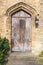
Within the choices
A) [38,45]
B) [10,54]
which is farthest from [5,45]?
[38,45]

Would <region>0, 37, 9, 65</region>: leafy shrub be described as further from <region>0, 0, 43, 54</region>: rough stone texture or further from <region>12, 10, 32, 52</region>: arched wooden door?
<region>12, 10, 32, 52</region>: arched wooden door

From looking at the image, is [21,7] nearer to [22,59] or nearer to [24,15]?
[24,15]

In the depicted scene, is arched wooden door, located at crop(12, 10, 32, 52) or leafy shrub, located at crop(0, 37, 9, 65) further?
arched wooden door, located at crop(12, 10, 32, 52)

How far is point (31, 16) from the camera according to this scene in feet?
55.4

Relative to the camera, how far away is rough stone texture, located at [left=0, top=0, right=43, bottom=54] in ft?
54.0

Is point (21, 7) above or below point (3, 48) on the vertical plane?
above

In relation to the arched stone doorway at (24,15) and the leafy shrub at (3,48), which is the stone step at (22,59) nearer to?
the leafy shrub at (3,48)

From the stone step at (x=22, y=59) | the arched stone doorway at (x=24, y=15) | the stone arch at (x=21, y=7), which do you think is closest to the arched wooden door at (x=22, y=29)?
the arched stone doorway at (x=24, y=15)

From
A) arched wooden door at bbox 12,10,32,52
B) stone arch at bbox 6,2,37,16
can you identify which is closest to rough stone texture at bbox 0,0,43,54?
stone arch at bbox 6,2,37,16

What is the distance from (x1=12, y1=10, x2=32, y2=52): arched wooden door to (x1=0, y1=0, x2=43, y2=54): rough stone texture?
0.46 metres

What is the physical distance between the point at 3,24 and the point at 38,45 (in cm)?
226

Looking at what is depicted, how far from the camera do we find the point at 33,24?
16656mm

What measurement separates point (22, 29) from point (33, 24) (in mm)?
798

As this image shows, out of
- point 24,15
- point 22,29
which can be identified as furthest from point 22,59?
point 24,15
